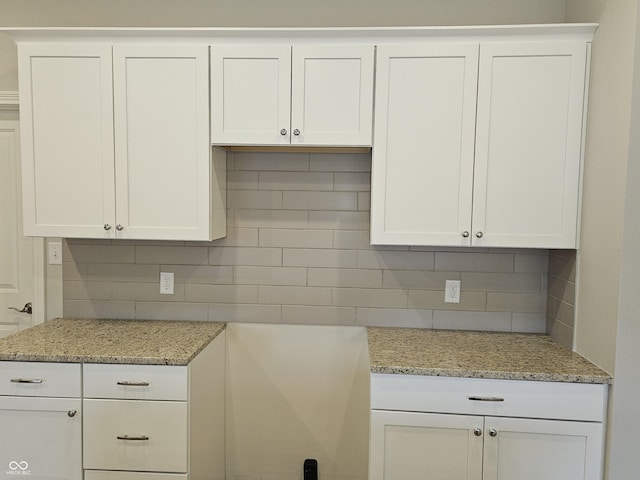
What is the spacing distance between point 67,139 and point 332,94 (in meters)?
1.27

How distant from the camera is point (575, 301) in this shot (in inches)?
85.0

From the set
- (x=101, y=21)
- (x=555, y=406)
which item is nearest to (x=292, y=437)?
(x=555, y=406)

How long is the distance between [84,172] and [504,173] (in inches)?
77.1

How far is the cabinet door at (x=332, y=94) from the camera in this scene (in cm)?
217

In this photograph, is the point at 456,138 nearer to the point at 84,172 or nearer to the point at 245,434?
the point at 84,172

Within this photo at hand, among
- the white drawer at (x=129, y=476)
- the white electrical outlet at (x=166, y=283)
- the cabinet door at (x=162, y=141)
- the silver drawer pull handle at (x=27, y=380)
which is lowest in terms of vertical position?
the white drawer at (x=129, y=476)

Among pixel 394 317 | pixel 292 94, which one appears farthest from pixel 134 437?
pixel 292 94

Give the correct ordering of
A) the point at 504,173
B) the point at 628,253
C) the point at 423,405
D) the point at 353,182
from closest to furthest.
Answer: the point at 628,253 < the point at 423,405 < the point at 504,173 < the point at 353,182

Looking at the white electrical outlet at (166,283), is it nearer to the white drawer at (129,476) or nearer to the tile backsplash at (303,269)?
the tile backsplash at (303,269)

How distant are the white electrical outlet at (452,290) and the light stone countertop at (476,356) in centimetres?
18

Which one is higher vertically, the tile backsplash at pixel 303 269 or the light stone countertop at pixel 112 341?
the tile backsplash at pixel 303 269

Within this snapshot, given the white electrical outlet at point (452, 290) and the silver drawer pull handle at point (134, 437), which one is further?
the white electrical outlet at point (452, 290)

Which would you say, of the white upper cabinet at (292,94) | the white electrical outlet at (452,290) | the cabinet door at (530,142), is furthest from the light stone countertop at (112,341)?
the cabinet door at (530,142)

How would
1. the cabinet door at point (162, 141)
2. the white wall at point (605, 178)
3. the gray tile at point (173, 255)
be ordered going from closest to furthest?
1. the white wall at point (605, 178)
2. the cabinet door at point (162, 141)
3. the gray tile at point (173, 255)
